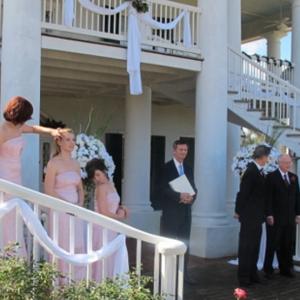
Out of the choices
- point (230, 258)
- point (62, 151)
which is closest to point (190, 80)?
point (230, 258)

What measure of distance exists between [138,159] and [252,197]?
461 centimetres

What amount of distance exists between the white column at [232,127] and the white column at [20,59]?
14.1 ft

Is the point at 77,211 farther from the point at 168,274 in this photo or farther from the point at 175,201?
the point at 175,201

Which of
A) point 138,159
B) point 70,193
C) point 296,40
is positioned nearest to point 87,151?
point 70,193

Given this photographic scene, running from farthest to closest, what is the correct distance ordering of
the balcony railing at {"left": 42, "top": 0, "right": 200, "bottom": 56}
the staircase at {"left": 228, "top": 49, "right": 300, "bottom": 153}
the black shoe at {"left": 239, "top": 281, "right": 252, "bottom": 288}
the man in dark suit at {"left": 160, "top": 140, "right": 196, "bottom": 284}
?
the staircase at {"left": 228, "top": 49, "right": 300, "bottom": 153}, the balcony railing at {"left": 42, "top": 0, "right": 200, "bottom": 56}, the black shoe at {"left": 239, "top": 281, "right": 252, "bottom": 288}, the man in dark suit at {"left": 160, "top": 140, "right": 196, "bottom": 284}

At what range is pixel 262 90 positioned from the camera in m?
10.6

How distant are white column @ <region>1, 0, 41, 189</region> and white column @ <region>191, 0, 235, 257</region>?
3148 mm

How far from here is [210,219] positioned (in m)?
9.02

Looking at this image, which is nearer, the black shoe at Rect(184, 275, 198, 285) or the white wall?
the black shoe at Rect(184, 275, 198, 285)

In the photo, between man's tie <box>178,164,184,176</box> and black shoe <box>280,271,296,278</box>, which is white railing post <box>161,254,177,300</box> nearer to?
man's tie <box>178,164,184,176</box>

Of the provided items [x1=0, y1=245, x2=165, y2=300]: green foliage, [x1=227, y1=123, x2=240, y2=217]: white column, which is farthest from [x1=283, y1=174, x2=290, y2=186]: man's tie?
[x1=0, y1=245, x2=165, y2=300]: green foliage

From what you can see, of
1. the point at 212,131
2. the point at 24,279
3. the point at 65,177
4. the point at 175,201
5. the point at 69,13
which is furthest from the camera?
the point at 212,131

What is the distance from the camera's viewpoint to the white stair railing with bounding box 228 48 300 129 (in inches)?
400

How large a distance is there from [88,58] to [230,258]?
3932mm
